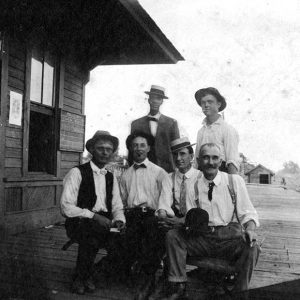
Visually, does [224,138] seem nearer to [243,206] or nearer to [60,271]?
[243,206]

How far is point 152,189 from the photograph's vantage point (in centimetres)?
384

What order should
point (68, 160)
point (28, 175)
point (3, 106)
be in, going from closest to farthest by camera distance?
point (3, 106)
point (28, 175)
point (68, 160)

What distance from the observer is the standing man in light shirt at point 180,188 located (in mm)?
3276

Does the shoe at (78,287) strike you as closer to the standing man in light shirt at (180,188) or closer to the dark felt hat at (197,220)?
the standing man in light shirt at (180,188)

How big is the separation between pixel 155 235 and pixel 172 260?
1.31ft

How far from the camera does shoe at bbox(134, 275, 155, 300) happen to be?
3141mm

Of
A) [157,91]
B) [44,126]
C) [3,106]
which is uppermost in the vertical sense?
[157,91]

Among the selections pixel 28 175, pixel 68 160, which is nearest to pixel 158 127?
pixel 28 175

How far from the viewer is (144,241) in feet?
11.2

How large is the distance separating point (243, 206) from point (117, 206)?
4.01ft

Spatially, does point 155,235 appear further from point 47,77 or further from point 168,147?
point 47,77

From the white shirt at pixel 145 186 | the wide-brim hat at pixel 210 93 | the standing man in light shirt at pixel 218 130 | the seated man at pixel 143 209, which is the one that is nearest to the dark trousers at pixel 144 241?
the seated man at pixel 143 209

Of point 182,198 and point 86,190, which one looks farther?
point 86,190

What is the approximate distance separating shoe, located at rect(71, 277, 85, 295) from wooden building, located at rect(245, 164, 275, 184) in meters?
41.4
